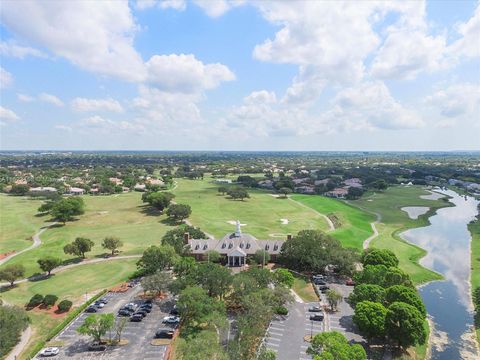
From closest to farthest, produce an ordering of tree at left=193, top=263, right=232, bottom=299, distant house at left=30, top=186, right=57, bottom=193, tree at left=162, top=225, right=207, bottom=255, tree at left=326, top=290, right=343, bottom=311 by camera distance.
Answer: tree at left=326, top=290, right=343, bottom=311
tree at left=193, top=263, right=232, bottom=299
tree at left=162, top=225, right=207, bottom=255
distant house at left=30, top=186, right=57, bottom=193

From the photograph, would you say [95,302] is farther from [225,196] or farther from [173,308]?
[225,196]

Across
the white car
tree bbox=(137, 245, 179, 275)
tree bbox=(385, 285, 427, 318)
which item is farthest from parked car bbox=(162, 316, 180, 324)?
tree bbox=(385, 285, 427, 318)

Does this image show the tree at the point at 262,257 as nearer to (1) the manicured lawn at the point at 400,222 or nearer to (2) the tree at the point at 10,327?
(1) the manicured lawn at the point at 400,222

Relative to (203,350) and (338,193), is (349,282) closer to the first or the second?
(203,350)

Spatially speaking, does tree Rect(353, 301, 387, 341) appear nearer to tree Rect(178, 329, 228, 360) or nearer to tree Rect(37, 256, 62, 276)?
tree Rect(178, 329, 228, 360)

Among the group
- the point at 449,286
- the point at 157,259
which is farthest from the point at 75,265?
the point at 449,286

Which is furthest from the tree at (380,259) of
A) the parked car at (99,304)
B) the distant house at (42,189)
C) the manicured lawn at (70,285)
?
the distant house at (42,189)
